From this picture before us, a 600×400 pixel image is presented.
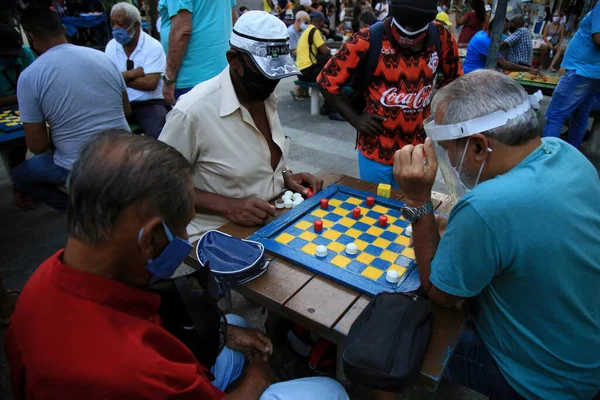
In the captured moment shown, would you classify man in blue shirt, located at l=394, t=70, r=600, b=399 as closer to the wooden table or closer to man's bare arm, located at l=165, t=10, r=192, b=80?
the wooden table

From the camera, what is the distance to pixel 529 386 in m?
1.45

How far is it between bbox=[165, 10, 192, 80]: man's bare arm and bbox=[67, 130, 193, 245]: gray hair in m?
2.65

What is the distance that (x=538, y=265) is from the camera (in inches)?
51.8

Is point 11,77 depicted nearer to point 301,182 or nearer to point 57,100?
point 57,100

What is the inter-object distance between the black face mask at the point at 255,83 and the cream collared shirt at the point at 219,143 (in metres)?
0.09

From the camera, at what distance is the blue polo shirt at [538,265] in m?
1.30

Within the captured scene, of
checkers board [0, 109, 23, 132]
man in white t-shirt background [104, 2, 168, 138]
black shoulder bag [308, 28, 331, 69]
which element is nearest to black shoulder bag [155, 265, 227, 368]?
checkers board [0, 109, 23, 132]

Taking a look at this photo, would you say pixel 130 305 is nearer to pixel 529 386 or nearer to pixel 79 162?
pixel 79 162

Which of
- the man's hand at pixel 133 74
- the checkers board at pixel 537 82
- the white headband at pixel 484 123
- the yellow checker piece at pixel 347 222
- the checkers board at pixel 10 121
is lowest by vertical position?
the checkers board at pixel 537 82

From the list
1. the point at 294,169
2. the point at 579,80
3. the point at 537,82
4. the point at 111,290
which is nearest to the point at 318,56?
the point at 294,169

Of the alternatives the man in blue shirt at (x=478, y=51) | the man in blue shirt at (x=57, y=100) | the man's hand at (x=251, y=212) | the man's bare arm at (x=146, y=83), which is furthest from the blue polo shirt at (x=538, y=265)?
the man in blue shirt at (x=478, y=51)

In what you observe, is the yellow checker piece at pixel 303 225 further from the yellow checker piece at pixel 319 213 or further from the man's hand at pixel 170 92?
the man's hand at pixel 170 92

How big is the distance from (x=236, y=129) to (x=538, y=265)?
5.07 feet

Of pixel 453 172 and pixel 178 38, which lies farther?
pixel 178 38
